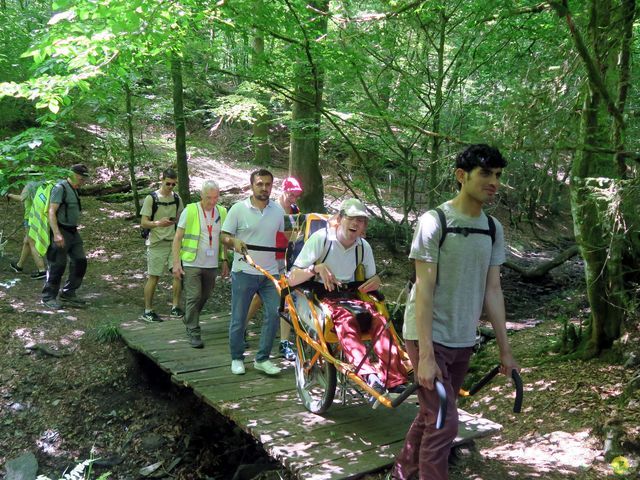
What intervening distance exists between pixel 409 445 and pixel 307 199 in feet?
31.7

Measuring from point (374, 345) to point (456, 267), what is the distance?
1394 mm

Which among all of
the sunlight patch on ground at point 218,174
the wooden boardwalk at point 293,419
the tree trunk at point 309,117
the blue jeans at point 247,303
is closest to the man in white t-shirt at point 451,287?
the wooden boardwalk at point 293,419

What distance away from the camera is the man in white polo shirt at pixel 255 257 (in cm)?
587

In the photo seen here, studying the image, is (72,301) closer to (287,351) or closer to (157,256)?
(157,256)

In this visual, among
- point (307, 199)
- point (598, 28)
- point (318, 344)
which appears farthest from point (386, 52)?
point (318, 344)

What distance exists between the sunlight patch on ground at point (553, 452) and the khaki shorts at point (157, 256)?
5500 millimetres

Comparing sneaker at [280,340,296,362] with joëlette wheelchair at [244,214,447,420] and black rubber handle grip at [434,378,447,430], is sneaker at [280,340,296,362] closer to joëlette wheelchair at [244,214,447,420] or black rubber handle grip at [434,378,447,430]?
joëlette wheelchair at [244,214,447,420]

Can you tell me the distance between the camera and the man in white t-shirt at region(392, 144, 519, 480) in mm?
3166

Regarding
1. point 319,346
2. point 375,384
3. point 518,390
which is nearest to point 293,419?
point 319,346

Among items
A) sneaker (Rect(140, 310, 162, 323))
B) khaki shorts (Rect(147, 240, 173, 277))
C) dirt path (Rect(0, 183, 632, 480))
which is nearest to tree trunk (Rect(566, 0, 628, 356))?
dirt path (Rect(0, 183, 632, 480))

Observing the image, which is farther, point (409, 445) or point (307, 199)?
point (307, 199)

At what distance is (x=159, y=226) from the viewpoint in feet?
26.5

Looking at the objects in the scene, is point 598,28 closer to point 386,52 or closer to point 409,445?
point 409,445

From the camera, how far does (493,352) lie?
806 centimetres
